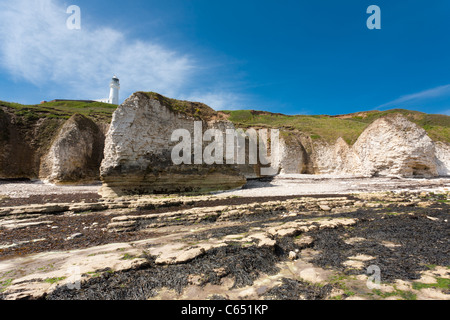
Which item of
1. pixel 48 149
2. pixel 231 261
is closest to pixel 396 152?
pixel 231 261

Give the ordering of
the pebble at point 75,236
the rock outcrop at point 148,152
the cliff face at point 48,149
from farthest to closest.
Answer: the cliff face at point 48,149 < the rock outcrop at point 148,152 < the pebble at point 75,236

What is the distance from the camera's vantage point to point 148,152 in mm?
18453

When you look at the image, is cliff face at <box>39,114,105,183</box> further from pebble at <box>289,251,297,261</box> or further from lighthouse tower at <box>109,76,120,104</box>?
lighthouse tower at <box>109,76,120,104</box>

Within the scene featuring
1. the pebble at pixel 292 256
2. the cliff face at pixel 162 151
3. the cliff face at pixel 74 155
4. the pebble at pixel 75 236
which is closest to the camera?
the pebble at pixel 292 256

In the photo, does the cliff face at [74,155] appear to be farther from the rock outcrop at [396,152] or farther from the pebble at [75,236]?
the rock outcrop at [396,152]

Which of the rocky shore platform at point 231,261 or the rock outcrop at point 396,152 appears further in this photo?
the rock outcrop at point 396,152

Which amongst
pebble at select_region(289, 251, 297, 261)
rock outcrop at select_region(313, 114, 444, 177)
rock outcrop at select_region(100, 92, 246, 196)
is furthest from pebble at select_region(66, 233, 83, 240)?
rock outcrop at select_region(313, 114, 444, 177)

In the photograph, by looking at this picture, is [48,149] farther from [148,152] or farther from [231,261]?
[231,261]

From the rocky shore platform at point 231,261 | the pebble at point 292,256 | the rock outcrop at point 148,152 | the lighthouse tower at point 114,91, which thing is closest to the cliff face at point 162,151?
the rock outcrop at point 148,152

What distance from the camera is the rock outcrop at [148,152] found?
57.4ft

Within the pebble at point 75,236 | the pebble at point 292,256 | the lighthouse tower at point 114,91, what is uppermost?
the lighthouse tower at point 114,91
